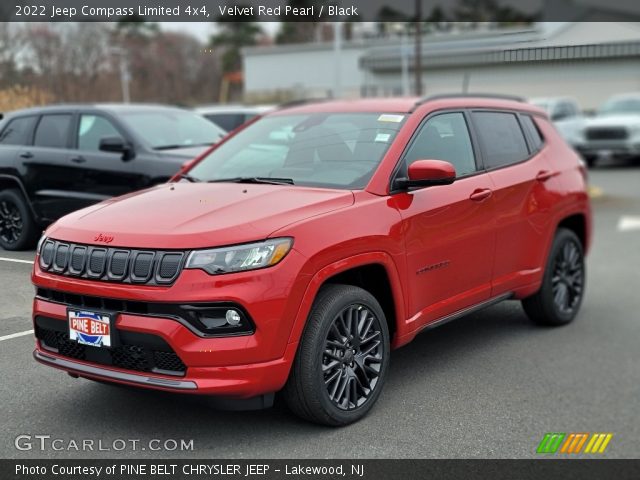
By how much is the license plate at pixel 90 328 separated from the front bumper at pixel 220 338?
5cm

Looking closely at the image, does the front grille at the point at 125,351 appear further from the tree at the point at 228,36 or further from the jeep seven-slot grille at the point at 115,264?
the tree at the point at 228,36

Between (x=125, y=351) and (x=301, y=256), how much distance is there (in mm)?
965

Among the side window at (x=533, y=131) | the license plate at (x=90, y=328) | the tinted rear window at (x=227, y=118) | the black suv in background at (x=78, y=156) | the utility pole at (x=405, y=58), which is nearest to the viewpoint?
the license plate at (x=90, y=328)

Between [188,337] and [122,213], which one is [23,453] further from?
[122,213]

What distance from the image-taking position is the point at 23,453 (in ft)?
10.8

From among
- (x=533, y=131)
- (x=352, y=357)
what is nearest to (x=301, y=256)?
(x=352, y=357)

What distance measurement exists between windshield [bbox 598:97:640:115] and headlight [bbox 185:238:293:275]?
2262cm

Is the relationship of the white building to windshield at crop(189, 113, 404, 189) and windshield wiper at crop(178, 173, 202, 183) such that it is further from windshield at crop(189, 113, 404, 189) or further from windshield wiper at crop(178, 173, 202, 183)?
windshield wiper at crop(178, 173, 202, 183)

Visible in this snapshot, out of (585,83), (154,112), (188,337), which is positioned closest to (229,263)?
(188,337)

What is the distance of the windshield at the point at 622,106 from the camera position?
23.6 m

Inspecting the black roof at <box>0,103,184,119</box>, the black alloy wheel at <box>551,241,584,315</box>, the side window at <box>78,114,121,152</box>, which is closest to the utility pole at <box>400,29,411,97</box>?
the black roof at <box>0,103,184,119</box>

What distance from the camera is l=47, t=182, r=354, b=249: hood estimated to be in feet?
11.6

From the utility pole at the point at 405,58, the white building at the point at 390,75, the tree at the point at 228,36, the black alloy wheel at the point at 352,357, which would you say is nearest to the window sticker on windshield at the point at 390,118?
the tree at the point at 228,36
